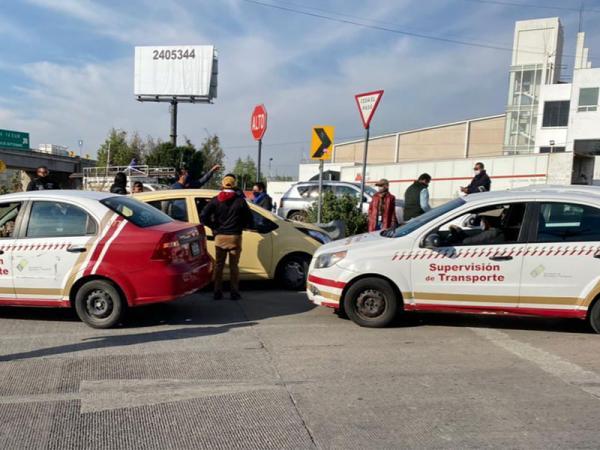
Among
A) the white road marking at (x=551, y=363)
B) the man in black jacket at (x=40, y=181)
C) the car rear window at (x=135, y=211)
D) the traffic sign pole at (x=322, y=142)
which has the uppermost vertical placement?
the traffic sign pole at (x=322, y=142)

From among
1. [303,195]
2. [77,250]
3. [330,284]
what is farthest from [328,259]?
[303,195]

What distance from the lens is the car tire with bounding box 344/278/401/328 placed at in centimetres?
591

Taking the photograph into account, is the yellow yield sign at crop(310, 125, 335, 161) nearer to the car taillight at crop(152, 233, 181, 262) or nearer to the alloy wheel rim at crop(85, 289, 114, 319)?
the car taillight at crop(152, 233, 181, 262)

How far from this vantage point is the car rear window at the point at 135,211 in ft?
19.9

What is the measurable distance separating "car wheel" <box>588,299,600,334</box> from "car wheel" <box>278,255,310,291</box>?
13.3 feet

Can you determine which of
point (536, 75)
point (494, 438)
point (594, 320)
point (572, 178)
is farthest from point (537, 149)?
point (494, 438)

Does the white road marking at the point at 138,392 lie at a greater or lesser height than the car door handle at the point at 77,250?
lesser

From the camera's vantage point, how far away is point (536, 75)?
4912cm

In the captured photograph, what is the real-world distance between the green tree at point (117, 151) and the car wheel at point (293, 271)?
178ft

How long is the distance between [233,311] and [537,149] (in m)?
46.8

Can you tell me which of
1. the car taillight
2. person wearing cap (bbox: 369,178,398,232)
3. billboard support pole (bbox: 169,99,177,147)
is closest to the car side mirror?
the car taillight

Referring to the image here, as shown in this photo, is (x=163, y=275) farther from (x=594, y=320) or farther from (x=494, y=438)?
(x=594, y=320)

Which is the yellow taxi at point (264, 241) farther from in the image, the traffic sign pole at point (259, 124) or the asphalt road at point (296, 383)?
the traffic sign pole at point (259, 124)

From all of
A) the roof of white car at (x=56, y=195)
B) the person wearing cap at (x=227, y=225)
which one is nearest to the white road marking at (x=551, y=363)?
the person wearing cap at (x=227, y=225)
